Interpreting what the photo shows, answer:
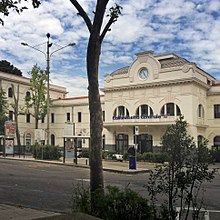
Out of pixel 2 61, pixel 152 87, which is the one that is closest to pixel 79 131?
pixel 152 87

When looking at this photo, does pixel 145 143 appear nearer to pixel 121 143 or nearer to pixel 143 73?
pixel 121 143

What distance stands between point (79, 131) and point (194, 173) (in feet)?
162

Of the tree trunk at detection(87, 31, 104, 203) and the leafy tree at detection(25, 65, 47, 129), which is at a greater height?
the leafy tree at detection(25, 65, 47, 129)

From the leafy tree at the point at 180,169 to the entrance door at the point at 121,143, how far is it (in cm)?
4058

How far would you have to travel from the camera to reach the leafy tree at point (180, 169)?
19.5 ft

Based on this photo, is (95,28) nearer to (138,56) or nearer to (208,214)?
(208,214)

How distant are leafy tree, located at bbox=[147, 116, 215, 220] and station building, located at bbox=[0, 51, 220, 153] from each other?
109ft

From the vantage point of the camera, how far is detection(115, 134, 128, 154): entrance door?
47.0 metres

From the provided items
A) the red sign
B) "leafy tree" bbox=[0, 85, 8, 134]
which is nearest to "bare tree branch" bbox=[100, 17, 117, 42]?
the red sign

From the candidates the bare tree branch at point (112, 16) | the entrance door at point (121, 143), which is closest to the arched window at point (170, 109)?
the entrance door at point (121, 143)

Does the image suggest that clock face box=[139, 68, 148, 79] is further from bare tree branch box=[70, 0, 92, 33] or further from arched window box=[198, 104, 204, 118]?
bare tree branch box=[70, 0, 92, 33]

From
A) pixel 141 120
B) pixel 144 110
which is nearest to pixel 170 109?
pixel 144 110

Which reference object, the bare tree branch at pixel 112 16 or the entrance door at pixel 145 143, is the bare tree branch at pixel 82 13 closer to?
the bare tree branch at pixel 112 16

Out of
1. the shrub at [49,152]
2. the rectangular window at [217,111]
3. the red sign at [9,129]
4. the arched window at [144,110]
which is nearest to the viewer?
the shrub at [49,152]
